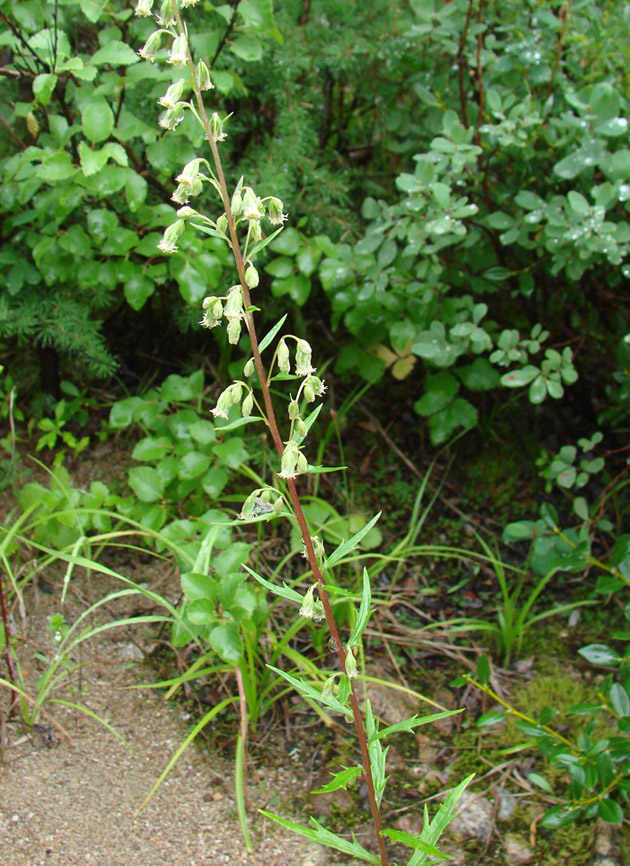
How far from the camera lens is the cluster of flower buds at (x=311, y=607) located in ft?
3.83

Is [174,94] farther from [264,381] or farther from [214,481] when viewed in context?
[214,481]

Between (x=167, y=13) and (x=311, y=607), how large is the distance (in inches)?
38.3

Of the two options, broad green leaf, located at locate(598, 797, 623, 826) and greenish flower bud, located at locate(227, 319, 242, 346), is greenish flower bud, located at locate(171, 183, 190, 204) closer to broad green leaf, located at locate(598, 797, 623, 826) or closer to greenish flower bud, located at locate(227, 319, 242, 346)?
greenish flower bud, located at locate(227, 319, 242, 346)

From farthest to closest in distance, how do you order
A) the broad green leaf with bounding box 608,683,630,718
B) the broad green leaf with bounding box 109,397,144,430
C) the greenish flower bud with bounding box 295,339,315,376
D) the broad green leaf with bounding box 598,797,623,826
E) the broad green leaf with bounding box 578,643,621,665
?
1. the broad green leaf with bounding box 109,397,144,430
2. the broad green leaf with bounding box 578,643,621,665
3. the broad green leaf with bounding box 608,683,630,718
4. the broad green leaf with bounding box 598,797,623,826
5. the greenish flower bud with bounding box 295,339,315,376

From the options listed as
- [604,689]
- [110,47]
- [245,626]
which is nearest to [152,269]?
[110,47]

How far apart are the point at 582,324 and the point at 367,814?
5.89ft

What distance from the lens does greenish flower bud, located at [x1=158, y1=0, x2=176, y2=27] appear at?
3.70ft

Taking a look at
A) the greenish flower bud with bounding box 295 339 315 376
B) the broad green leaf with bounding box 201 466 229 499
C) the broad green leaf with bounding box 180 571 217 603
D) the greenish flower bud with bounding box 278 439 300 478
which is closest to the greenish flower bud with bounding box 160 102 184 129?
the greenish flower bud with bounding box 295 339 315 376

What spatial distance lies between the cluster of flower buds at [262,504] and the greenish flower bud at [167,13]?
762 mm

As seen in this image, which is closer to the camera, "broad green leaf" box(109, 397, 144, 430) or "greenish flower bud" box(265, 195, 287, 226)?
"greenish flower bud" box(265, 195, 287, 226)

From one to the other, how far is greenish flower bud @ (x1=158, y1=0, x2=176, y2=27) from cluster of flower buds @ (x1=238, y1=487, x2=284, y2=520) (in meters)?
0.76

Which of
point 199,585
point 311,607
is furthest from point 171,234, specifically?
point 199,585

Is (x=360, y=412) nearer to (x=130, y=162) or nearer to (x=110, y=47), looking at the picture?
(x=130, y=162)

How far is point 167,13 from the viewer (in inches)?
45.1
